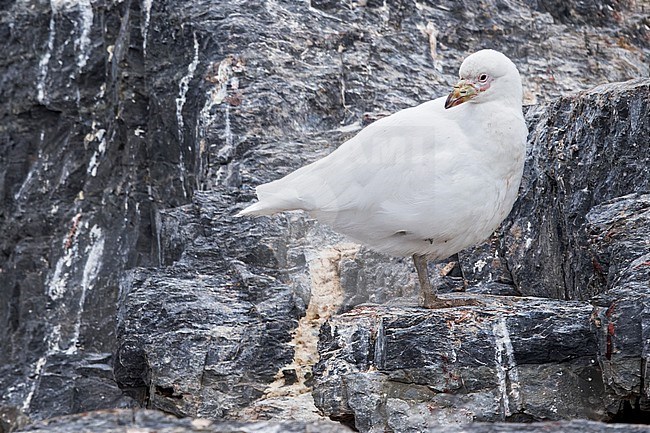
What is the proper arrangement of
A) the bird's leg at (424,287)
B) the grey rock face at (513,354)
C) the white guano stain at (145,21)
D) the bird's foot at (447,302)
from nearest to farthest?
the grey rock face at (513,354) → the bird's foot at (447,302) → the bird's leg at (424,287) → the white guano stain at (145,21)

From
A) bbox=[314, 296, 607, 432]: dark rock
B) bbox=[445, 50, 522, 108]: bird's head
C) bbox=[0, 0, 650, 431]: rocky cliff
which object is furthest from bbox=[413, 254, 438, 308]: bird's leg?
bbox=[445, 50, 522, 108]: bird's head

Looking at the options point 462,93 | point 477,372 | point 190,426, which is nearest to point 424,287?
point 477,372

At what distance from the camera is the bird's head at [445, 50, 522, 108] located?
643 centimetres

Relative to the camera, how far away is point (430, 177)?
6.29 metres

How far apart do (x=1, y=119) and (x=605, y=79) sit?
21.3 feet

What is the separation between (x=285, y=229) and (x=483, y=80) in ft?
6.66

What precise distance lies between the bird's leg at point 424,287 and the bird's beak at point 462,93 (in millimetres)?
996

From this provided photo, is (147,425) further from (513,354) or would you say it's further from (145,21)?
(145,21)

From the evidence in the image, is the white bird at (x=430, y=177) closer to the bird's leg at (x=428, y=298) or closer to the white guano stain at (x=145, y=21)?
the bird's leg at (x=428, y=298)

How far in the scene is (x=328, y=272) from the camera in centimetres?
761

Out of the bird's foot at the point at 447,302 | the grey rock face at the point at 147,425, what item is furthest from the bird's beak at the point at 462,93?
the grey rock face at the point at 147,425

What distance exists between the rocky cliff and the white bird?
474 millimetres

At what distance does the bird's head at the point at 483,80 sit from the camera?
6.43 m

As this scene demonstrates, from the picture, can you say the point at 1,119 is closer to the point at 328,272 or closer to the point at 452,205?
the point at 328,272
